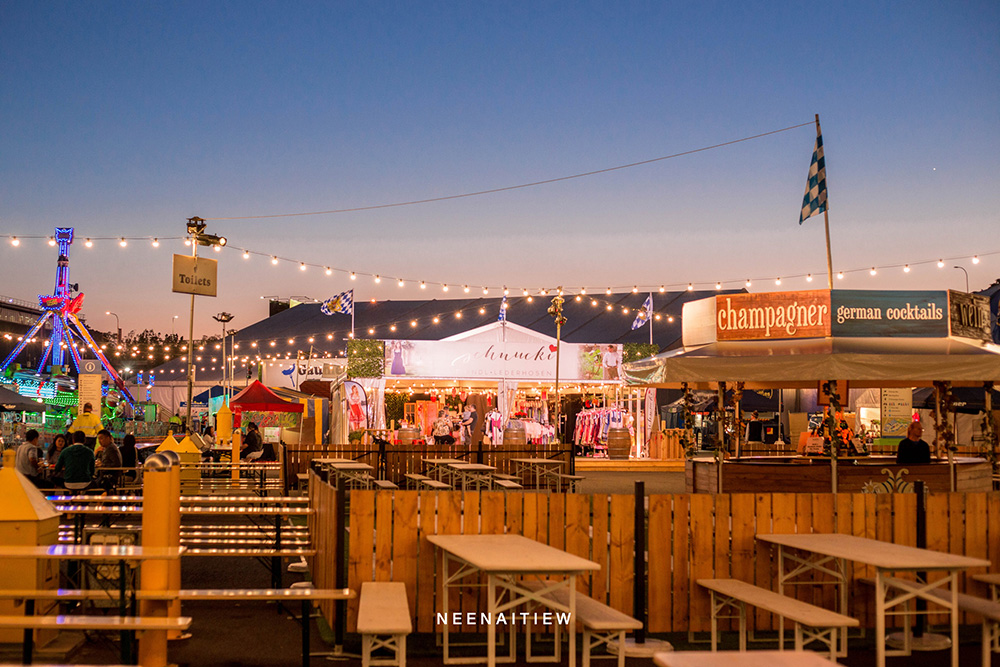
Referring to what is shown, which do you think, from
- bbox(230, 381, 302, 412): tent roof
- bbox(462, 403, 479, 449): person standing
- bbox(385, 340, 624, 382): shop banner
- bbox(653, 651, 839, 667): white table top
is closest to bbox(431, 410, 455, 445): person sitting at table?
bbox(462, 403, 479, 449): person standing

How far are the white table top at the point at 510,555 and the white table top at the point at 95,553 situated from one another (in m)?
1.78

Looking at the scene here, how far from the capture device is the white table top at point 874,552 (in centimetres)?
572

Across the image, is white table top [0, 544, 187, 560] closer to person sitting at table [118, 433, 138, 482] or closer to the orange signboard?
the orange signboard

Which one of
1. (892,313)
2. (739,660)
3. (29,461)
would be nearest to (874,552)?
(739,660)

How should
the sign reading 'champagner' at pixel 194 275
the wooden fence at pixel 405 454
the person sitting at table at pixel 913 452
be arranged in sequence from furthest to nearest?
1. the wooden fence at pixel 405 454
2. the sign reading 'champagner' at pixel 194 275
3. the person sitting at table at pixel 913 452

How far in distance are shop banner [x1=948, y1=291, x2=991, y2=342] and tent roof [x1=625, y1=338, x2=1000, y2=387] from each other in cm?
66

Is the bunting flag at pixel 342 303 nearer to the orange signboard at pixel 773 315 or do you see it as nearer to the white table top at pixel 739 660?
the orange signboard at pixel 773 315

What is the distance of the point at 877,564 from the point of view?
5.68 m

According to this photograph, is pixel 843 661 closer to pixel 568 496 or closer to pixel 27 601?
→ pixel 568 496

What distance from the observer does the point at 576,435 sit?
1041 inches

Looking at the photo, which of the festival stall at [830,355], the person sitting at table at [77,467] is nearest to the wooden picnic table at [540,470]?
the festival stall at [830,355]

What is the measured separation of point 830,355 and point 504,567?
7592mm

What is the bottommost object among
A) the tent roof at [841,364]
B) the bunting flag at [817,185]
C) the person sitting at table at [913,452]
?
the person sitting at table at [913,452]

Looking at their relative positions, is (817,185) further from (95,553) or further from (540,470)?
(95,553)
